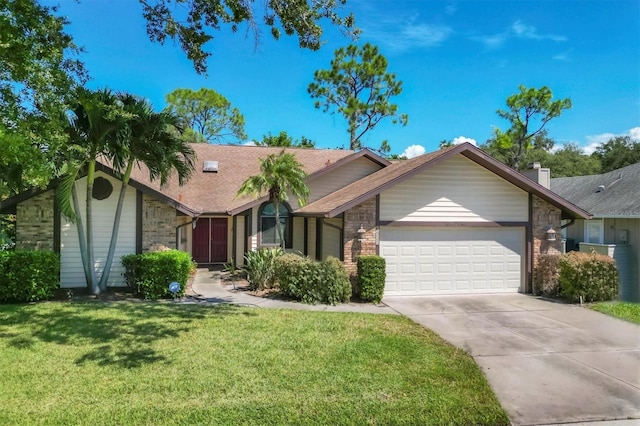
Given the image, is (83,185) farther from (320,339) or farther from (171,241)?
(320,339)

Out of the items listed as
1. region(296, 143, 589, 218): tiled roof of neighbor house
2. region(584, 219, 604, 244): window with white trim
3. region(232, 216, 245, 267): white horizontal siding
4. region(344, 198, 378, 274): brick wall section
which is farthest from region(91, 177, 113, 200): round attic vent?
region(584, 219, 604, 244): window with white trim

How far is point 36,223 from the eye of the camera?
12.8 meters

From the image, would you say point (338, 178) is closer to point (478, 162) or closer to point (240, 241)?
point (240, 241)

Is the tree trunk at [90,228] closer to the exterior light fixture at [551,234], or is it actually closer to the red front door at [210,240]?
the red front door at [210,240]

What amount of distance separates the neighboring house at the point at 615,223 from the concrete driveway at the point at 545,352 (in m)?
7.82

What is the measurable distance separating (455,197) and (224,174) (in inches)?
427

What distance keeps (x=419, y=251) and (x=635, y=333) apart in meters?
5.67

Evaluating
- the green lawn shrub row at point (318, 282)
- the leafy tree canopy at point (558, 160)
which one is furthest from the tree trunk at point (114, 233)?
the leafy tree canopy at point (558, 160)

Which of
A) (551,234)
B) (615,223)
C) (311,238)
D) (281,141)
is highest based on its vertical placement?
(281,141)

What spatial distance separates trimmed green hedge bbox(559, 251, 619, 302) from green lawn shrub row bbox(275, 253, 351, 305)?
20.6ft

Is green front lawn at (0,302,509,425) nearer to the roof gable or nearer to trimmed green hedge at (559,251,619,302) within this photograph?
the roof gable

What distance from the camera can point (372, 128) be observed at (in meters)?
39.2

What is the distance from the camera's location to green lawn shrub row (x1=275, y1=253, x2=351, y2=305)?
452 inches

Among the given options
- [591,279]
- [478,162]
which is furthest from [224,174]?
[591,279]
